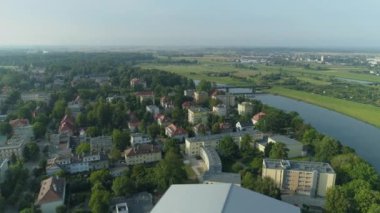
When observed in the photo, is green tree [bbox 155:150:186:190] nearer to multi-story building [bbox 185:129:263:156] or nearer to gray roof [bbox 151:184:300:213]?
gray roof [bbox 151:184:300:213]

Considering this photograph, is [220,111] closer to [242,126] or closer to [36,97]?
[242,126]

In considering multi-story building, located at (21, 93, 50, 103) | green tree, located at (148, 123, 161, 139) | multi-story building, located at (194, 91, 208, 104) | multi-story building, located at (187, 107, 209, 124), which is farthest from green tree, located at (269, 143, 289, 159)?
multi-story building, located at (21, 93, 50, 103)

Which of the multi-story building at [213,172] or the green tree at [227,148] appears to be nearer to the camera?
the multi-story building at [213,172]

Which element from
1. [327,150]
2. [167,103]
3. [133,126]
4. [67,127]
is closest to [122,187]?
[133,126]

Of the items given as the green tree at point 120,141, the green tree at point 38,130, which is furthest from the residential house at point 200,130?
the green tree at point 38,130

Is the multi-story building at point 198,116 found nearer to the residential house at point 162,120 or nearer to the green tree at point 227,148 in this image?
the residential house at point 162,120
